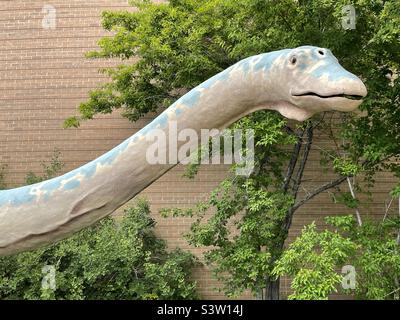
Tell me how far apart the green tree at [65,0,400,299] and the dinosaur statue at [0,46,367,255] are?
288 centimetres

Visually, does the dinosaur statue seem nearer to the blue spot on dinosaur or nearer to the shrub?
the blue spot on dinosaur

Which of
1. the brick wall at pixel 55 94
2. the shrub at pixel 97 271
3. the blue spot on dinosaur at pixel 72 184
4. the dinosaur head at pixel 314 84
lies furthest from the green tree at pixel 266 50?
the blue spot on dinosaur at pixel 72 184

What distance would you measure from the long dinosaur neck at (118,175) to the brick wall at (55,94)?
6345 millimetres

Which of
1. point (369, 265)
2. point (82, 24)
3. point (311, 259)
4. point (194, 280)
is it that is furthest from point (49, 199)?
point (82, 24)

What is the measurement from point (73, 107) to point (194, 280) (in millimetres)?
3760

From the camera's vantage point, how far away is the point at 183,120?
1.78 m

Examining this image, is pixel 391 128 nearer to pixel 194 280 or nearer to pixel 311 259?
pixel 311 259

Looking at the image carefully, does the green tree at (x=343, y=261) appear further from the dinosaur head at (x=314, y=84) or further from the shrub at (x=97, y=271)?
the dinosaur head at (x=314, y=84)

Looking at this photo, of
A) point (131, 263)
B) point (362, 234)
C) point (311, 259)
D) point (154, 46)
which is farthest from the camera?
point (131, 263)

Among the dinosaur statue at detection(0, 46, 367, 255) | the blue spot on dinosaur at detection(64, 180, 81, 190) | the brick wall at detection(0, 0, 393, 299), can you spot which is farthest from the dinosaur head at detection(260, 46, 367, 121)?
the brick wall at detection(0, 0, 393, 299)

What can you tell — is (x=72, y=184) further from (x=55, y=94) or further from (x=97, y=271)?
(x=55, y=94)

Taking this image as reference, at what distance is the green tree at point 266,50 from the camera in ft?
16.8

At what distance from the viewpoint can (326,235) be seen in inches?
181

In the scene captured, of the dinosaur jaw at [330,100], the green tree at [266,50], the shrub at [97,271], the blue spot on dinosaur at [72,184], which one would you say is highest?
the green tree at [266,50]
